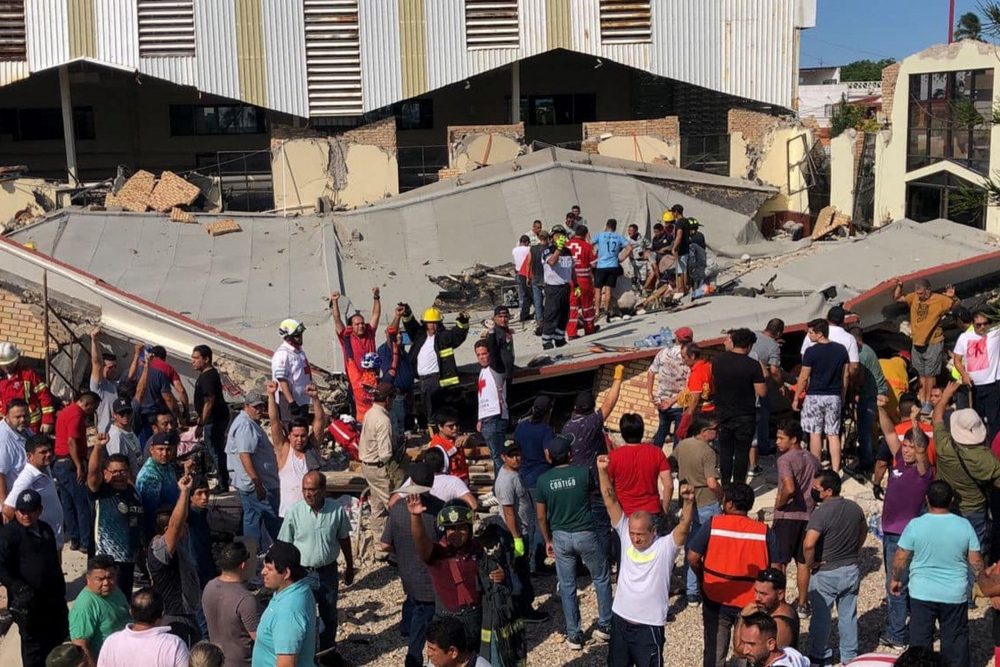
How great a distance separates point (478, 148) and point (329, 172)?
10.3ft

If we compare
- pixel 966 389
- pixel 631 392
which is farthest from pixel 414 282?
pixel 966 389

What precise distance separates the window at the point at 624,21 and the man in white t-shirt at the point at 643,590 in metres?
20.9

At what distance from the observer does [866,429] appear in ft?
37.7

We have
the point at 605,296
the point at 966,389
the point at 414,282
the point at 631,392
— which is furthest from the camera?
the point at 414,282

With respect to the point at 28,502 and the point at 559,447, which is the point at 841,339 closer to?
the point at 559,447

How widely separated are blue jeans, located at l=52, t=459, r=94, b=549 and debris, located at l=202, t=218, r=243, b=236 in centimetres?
1014

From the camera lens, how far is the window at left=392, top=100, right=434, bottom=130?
31.6 metres

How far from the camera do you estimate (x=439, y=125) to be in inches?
1249

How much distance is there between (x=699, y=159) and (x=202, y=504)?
1873cm

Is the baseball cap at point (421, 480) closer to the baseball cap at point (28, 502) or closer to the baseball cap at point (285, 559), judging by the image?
the baseball cap at point (285, 559)

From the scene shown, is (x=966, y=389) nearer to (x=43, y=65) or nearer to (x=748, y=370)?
(x=748, y=370)

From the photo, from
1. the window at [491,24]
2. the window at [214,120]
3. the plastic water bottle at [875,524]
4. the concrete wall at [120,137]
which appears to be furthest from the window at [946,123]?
the window at [214,120]

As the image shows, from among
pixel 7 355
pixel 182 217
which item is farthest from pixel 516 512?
pixel 182 217

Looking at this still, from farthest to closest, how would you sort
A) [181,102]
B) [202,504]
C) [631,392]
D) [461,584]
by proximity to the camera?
[181,102]
[631,392]
[202,504]
[461,584]
